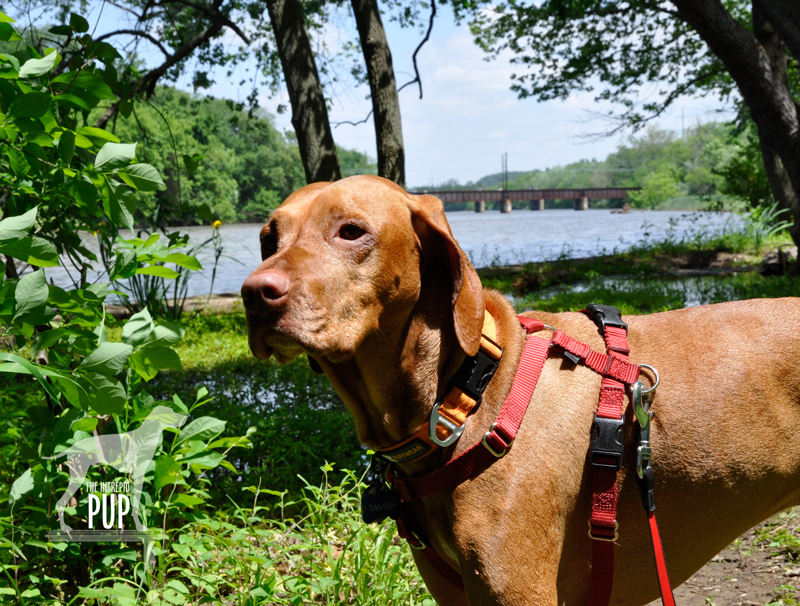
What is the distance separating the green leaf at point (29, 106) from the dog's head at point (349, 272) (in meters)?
1.04

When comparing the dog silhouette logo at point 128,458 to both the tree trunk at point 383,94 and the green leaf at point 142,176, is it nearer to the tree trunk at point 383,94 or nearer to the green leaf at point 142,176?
the green leaf at point 142,176

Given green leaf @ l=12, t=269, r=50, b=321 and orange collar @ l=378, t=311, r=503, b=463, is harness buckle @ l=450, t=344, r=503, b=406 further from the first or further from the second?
green leaf @ l=12, t=269, r=50, b=321

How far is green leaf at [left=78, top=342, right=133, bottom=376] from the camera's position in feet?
6.74

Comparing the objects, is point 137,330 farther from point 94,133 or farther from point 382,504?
point 382,504

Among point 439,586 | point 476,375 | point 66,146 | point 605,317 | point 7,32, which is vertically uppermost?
point 7,32

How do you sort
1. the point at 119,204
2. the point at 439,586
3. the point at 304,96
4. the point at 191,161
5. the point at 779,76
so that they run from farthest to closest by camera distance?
the point at 779,76 < the point at 304,96 < the point at 191,161 < the point at 119,204 < the point at 439,586

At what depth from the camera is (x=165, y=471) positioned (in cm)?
260

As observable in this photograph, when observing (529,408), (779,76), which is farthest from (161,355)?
(779,76)

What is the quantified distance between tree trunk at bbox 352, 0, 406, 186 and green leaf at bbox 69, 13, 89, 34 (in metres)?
4.51

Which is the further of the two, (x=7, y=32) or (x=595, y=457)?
(x=7, y=32)

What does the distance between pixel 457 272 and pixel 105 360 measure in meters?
1.27

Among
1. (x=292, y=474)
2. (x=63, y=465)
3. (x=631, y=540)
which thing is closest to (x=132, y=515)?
(x=63, y=465)

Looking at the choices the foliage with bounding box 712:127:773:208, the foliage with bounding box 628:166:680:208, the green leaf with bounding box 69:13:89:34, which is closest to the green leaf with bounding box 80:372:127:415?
the green leaf with bounding box 69:13:89:34

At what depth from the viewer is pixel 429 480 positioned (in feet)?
5.85
